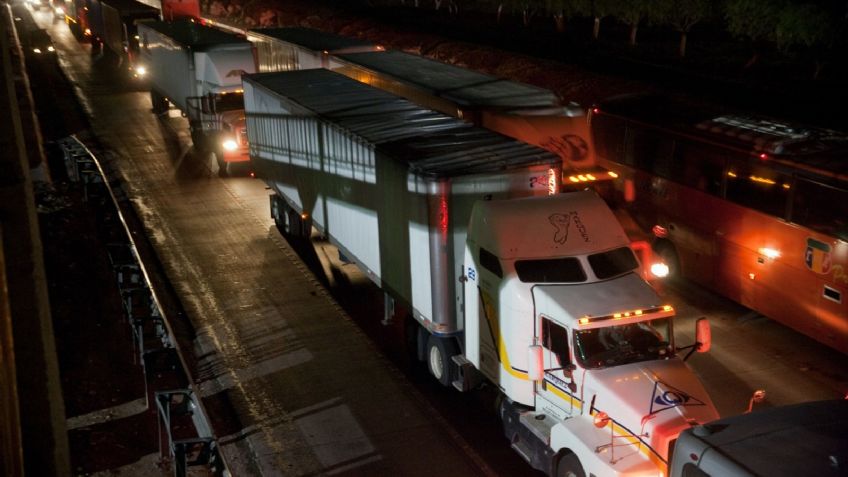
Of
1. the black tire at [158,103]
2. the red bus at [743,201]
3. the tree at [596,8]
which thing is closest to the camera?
the red bus at [743,201]

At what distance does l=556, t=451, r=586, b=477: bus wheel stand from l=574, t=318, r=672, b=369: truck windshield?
0.99 meters

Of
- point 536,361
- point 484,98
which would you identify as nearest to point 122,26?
point 484,98

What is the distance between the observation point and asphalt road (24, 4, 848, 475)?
11.3m

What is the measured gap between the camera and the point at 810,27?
3675 cm

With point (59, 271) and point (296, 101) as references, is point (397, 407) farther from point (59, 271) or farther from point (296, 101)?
point (59, 271)

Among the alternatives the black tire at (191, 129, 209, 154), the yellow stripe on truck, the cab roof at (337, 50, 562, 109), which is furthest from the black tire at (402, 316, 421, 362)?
the black tire at (191, 129, 209, 154)

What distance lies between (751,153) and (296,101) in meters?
8.56

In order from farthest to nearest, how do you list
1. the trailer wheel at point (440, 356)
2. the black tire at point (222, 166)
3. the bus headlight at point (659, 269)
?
the black tire at point (222, 166) < the bus headlight at point (659, 269) < the trailer wheel at point (440, 356)

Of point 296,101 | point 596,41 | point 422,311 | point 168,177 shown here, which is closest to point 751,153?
point 422,311

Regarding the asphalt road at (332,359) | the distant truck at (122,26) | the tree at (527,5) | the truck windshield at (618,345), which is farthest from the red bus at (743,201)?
the tree at (527,5)

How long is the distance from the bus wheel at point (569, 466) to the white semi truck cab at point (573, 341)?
0.02m

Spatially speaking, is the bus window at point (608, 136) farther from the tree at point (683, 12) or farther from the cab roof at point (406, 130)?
the tree at point (683, 12)

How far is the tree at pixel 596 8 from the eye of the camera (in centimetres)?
4695

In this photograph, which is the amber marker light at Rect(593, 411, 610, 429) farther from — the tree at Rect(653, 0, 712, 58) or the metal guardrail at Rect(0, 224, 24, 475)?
the tree at Rect(653, 0, 712, 58)
